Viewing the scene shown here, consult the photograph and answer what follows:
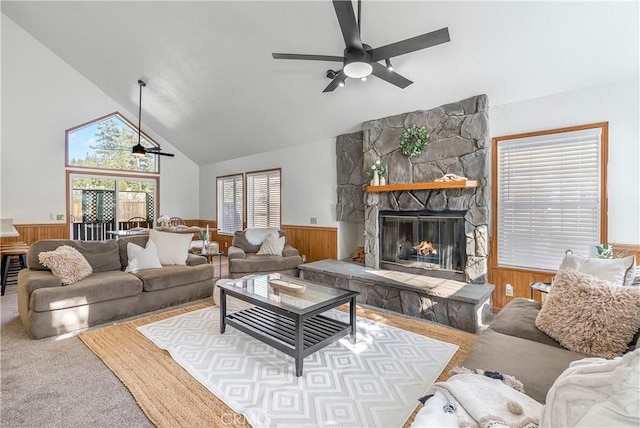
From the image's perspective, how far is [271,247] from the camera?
5.13 m

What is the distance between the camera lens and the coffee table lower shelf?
2289 mm

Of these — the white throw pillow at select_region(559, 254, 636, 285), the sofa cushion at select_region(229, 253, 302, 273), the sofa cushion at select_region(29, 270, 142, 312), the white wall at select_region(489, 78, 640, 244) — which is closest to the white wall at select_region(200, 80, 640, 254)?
the white wall at select_region(489, 78, 640, 244)

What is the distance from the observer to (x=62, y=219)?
6309 mm

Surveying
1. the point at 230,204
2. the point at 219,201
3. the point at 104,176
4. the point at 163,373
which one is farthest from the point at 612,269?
the point at 104,176

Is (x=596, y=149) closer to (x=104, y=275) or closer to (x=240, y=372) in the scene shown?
(x=240, y=372)

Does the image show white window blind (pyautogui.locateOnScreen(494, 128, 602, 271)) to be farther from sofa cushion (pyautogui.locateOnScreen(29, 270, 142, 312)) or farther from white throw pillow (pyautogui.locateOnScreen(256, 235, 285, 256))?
sofa cushion (pyautogui.locateOnScreen(29, 270, 142, 312))

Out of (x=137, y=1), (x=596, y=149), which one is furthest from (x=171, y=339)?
(x=596, y=149)

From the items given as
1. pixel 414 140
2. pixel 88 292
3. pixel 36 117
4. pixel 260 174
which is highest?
pixel 36 117

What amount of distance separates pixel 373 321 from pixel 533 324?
5.19ft

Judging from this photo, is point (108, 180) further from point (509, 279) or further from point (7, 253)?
point (509, 279)

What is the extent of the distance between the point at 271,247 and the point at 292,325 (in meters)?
2.47

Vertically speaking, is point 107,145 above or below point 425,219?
above

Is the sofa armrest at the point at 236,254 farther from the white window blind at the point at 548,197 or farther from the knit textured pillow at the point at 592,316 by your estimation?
the knit textured pillow at the point at 592,316

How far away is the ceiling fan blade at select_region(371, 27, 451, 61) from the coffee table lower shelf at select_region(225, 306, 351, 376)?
6.86 feet
